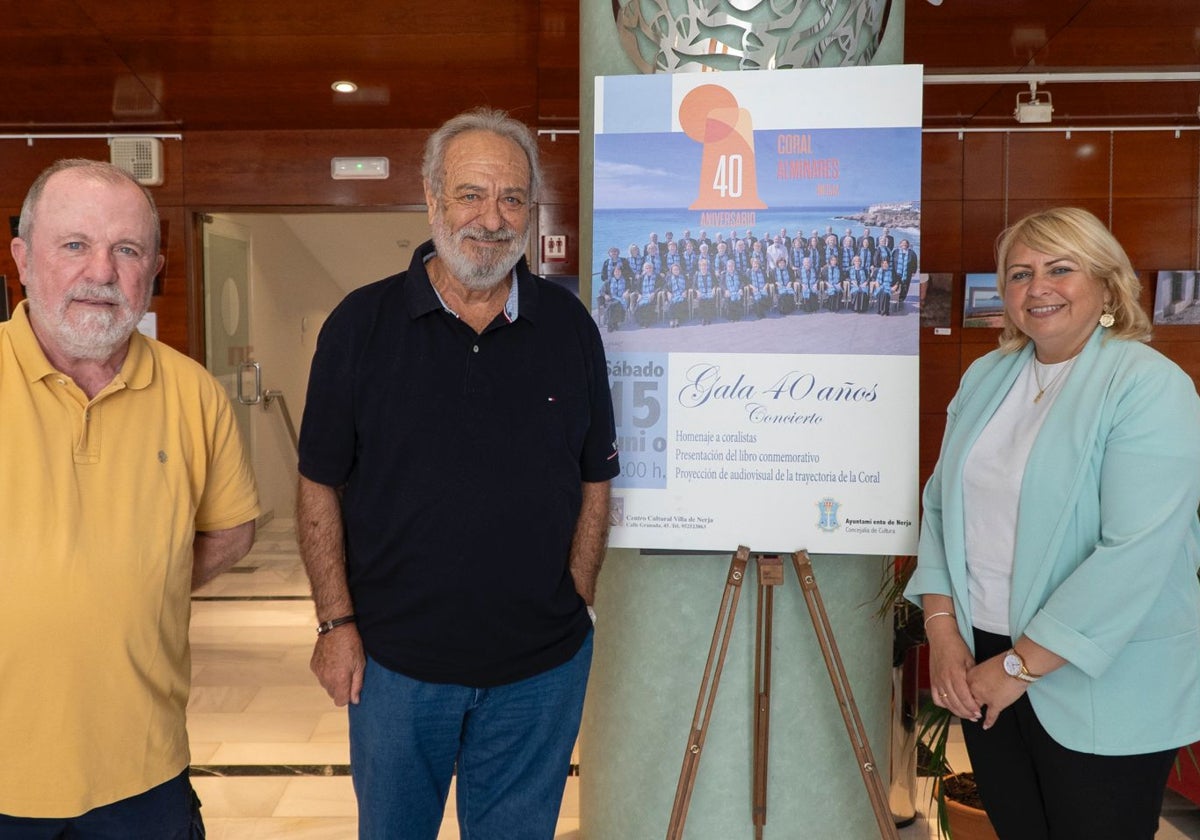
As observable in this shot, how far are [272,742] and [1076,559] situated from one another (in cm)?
304

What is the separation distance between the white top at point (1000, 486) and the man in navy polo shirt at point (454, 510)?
2.49 feet

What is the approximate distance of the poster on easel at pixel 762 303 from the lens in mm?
2070

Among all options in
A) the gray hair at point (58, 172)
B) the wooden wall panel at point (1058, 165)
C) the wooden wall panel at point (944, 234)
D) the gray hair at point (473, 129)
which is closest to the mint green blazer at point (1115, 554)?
the gray hair at point (473, 129)

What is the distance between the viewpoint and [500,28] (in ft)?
15.3

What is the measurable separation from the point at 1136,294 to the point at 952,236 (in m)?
4.75

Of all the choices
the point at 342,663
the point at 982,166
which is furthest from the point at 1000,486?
the point at 982,166

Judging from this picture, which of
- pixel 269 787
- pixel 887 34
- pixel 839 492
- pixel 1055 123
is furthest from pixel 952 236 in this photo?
pixel 269 787

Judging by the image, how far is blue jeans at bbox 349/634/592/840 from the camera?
180 centimetres

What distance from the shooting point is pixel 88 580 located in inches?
56.9

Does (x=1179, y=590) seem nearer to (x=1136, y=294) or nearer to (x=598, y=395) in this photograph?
(x=1136, y=294)

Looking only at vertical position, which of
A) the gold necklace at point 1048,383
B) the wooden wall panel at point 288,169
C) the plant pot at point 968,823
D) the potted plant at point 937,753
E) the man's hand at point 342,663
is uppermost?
the wooden wall panel at point 288,169

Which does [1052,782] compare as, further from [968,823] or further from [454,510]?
[454,510]

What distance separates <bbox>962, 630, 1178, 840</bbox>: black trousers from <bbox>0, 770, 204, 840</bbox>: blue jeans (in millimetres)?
1439

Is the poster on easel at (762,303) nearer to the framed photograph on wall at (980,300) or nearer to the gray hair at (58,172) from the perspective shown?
the gray hair at (58,172)
